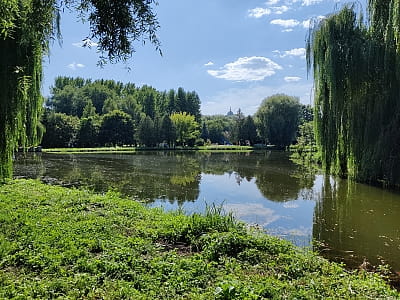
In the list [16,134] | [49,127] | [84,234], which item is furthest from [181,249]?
[49,127]

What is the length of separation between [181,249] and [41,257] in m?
2.16

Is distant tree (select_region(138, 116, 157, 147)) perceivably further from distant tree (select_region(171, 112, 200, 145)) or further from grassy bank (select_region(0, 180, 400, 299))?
grassy bank (select_region(0, 180, 400, 299))

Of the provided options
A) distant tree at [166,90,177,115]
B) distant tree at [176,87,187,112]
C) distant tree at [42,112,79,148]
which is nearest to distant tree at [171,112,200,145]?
distant tree at [166,90,177,115]

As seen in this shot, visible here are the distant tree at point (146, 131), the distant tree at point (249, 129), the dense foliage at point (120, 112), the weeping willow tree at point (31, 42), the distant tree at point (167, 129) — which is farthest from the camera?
the distant tree at point (249, 129)

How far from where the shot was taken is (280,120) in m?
60.1

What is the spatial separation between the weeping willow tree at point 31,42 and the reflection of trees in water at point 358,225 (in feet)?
19.3

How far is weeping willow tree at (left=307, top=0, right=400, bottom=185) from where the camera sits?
47.0 ft

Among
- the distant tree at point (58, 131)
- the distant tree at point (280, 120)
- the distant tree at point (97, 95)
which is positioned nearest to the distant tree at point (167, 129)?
the distant tree at point (58, 131)

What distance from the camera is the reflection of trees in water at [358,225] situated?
729cm

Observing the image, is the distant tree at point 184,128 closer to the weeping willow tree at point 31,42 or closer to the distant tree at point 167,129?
the distant tree at point 167,129

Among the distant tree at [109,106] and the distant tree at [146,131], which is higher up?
the distant tree at [109,106]

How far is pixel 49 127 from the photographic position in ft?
163

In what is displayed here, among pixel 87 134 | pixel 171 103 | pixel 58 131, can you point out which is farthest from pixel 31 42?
pixel 171 103

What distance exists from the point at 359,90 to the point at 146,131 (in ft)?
151
